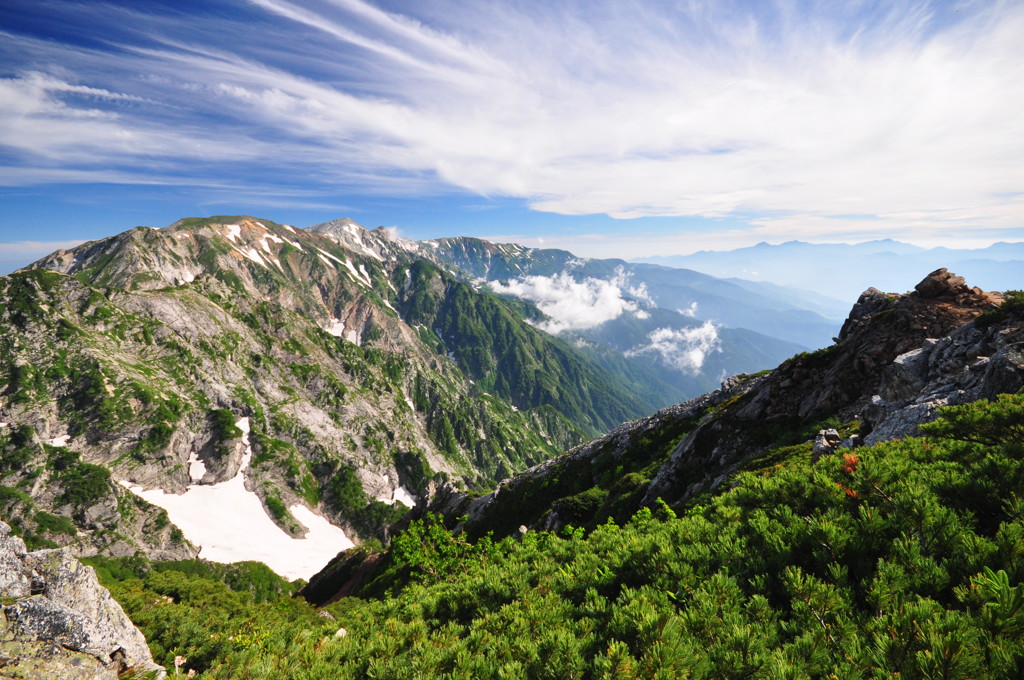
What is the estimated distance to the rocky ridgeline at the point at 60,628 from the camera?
1603 centimetres

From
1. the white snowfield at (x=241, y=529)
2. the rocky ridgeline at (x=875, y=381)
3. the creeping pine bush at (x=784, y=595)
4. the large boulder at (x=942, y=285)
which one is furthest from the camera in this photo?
the white snowfield at (x=241, y=529)

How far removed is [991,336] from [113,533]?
8430 inches

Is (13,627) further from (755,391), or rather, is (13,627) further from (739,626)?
(755,391)

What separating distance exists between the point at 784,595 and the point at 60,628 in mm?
28135

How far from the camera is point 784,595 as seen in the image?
6777mm

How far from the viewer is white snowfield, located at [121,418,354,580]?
154875mm

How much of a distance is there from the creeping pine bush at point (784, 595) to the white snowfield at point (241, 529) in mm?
179329

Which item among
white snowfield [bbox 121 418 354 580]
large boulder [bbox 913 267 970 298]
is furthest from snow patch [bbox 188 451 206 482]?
large boulder [bbox 913 267 970 298]

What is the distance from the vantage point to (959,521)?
6.45 metres

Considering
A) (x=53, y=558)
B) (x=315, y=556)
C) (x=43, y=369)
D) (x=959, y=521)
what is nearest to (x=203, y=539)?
(x=315, y=556)

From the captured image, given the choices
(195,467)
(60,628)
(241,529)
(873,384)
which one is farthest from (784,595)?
(195,467)

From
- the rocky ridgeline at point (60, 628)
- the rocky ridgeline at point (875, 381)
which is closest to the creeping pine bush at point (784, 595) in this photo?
the rocky ridgeline at point (60, 628)

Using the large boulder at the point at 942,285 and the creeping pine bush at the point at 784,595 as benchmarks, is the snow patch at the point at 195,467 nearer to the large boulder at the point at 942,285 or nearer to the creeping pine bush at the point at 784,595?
the creeping pine bush at the point at 784,595

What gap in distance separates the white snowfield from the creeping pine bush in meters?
179
